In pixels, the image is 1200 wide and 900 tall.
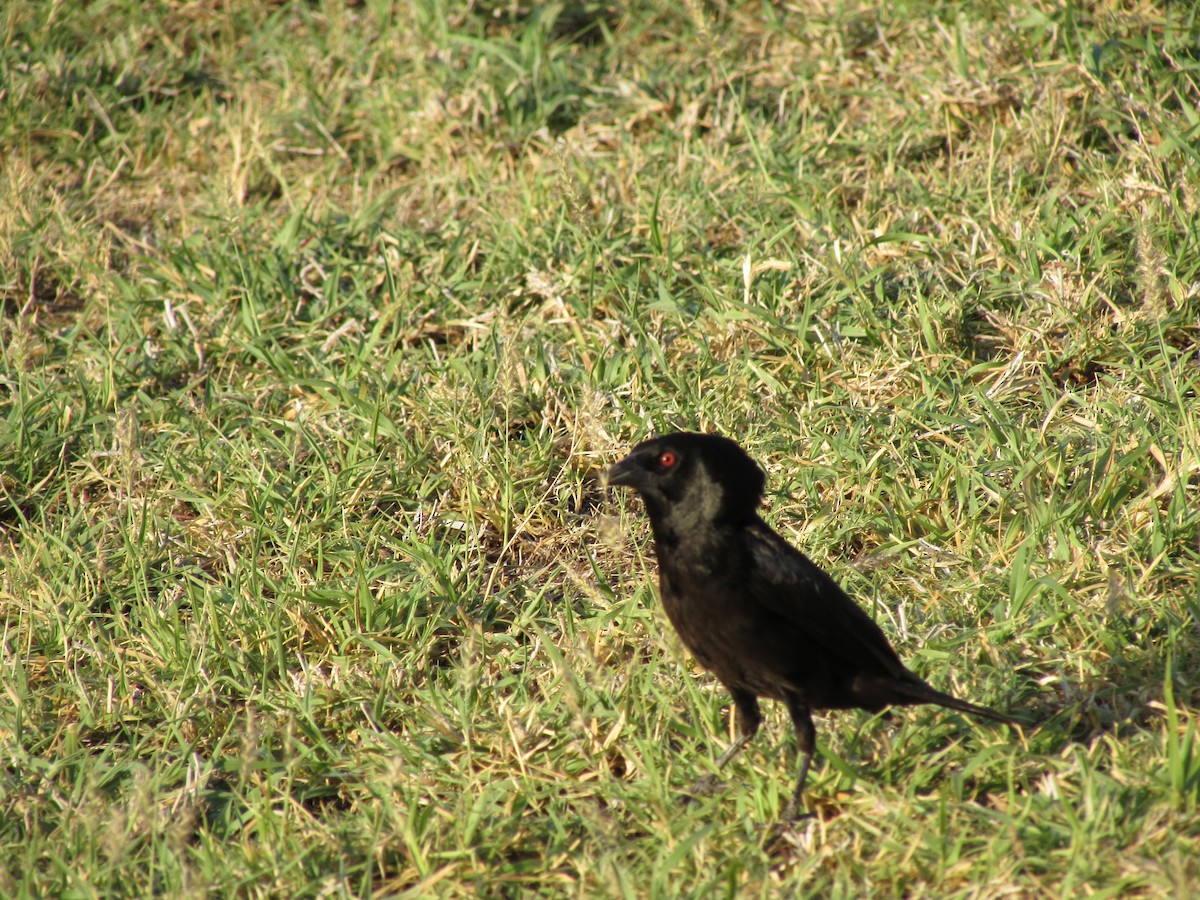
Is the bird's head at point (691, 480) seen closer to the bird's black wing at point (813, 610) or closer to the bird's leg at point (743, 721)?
the bird's black wing at point (813, 610)

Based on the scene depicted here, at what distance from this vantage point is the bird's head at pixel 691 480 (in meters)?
3.49

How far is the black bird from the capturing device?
339 centimetres

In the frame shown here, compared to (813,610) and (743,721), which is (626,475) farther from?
(743,721)

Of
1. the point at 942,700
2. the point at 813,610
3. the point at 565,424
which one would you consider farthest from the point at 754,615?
the point at 565,424

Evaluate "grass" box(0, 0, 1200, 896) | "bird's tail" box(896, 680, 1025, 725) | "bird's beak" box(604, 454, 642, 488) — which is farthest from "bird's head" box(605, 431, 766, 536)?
"bird's tail" box(896, 680, 1025, 725)

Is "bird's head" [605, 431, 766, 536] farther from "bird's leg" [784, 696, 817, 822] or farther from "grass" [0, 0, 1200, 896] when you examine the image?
"bird's leg" [784, 696, 817, 822]

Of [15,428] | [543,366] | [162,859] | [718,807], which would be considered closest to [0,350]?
[15,428]

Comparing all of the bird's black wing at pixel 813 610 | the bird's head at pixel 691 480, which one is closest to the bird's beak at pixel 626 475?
the bird's head at pixel 691 480

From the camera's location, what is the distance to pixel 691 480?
11.6 ft

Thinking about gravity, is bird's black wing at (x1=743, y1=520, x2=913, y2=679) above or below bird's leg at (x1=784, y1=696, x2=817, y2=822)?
above

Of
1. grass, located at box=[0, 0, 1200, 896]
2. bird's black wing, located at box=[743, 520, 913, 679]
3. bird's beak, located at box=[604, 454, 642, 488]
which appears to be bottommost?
grass, located at box=[0, 0, 1200, 896]

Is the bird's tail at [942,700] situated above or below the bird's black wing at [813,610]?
below

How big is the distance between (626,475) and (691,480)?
0.20 metres

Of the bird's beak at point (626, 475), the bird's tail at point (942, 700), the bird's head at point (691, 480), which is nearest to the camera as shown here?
the bird's tail at point (942, 700)
